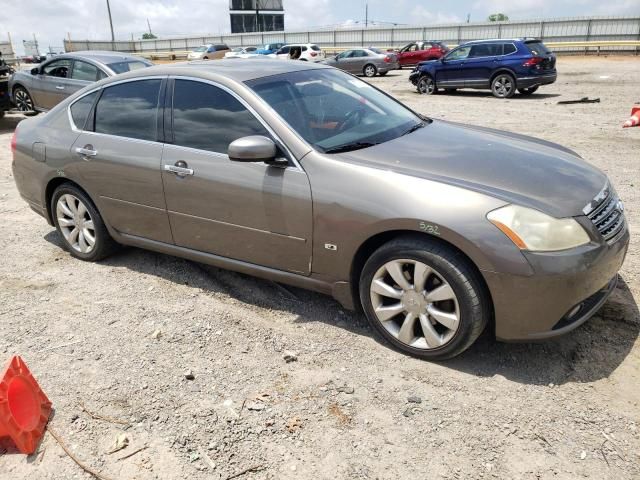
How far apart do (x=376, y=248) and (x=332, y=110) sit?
1.13 metres

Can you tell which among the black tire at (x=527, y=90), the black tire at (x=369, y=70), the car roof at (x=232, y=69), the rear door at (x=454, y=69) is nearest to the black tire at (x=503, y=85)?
the black tire at (x=527, y=90)

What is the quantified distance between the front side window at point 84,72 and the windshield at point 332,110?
7.49 m

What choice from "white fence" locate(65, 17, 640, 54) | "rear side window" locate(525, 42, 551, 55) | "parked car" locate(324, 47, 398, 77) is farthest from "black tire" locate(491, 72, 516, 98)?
"white fence" locate(65, 17, 640, 54)

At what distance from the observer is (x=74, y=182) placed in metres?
4.71

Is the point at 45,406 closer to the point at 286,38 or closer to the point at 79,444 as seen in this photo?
the point at 79,444

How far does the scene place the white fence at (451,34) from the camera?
34562 millimetres

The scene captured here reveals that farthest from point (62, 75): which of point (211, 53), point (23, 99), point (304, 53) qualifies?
point (211, 53)

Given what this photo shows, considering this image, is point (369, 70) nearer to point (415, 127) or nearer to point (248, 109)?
point (415, 127)

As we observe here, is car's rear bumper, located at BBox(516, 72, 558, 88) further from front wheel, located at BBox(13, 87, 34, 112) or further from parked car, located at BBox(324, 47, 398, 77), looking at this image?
front wheel, located at BBox(13, 87, 34, 112)

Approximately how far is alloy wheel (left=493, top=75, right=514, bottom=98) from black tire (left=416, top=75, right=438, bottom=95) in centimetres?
218

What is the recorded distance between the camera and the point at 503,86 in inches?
658

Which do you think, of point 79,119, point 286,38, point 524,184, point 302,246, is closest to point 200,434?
point 302,246

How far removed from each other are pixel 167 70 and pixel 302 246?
1812 millimetres

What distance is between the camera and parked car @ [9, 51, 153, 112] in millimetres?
10242
